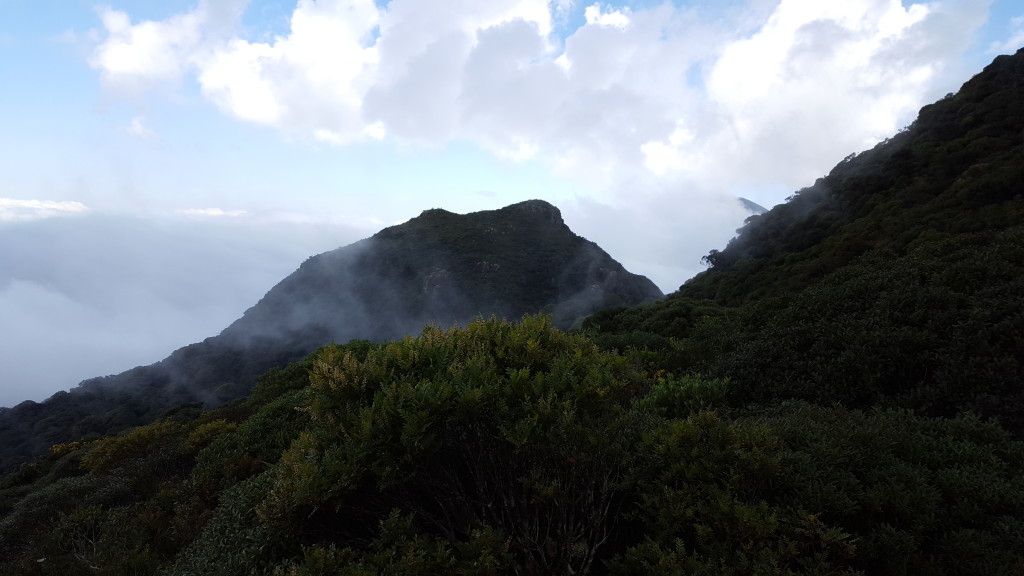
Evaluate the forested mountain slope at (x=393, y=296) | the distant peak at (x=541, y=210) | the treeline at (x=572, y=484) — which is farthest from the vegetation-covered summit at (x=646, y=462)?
the distant peak at (x=541, y=210)

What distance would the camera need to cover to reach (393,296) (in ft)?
278

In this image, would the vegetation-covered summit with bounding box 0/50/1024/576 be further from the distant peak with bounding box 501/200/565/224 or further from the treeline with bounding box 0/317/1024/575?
the distant peak with bounding box 501/200/565/224

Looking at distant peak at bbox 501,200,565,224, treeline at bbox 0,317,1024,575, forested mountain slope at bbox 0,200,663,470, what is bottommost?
treeline at bbox 0,317,1024,575

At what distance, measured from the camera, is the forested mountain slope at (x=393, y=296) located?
63.1 m

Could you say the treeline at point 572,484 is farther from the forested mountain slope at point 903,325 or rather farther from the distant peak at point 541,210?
the distant peak at point 541,210

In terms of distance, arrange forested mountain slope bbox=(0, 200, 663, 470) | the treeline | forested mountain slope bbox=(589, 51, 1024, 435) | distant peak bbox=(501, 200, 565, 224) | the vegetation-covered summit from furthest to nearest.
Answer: distant peak bbox=(501, 200, 565, 224) → forested mountain slope bbox=(0, 200, 663, 470) → forested mountain slope bbox=(589, 51, 1024, 435) → the vegetation-covered summit → the treeline

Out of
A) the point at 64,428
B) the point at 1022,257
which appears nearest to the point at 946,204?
the point at 1022,257

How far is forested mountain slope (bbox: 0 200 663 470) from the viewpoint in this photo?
2484 inches

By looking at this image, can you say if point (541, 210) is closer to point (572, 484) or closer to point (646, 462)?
point (646, 462)

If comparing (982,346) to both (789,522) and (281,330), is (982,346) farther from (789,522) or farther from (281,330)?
(281,330)

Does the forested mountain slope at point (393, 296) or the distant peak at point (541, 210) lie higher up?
the distant peak at point (541, 210)

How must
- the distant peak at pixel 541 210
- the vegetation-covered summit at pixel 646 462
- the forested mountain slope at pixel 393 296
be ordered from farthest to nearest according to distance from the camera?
the distant peak at pixel 541 210 < the forested mountain slope at pixel 393 296 < the vegetation-covered summit at pixel 646 462

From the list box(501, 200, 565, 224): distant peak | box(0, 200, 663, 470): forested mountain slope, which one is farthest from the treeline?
box(501, 200, 565, 224): distant peak

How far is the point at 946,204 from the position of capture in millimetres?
23000
